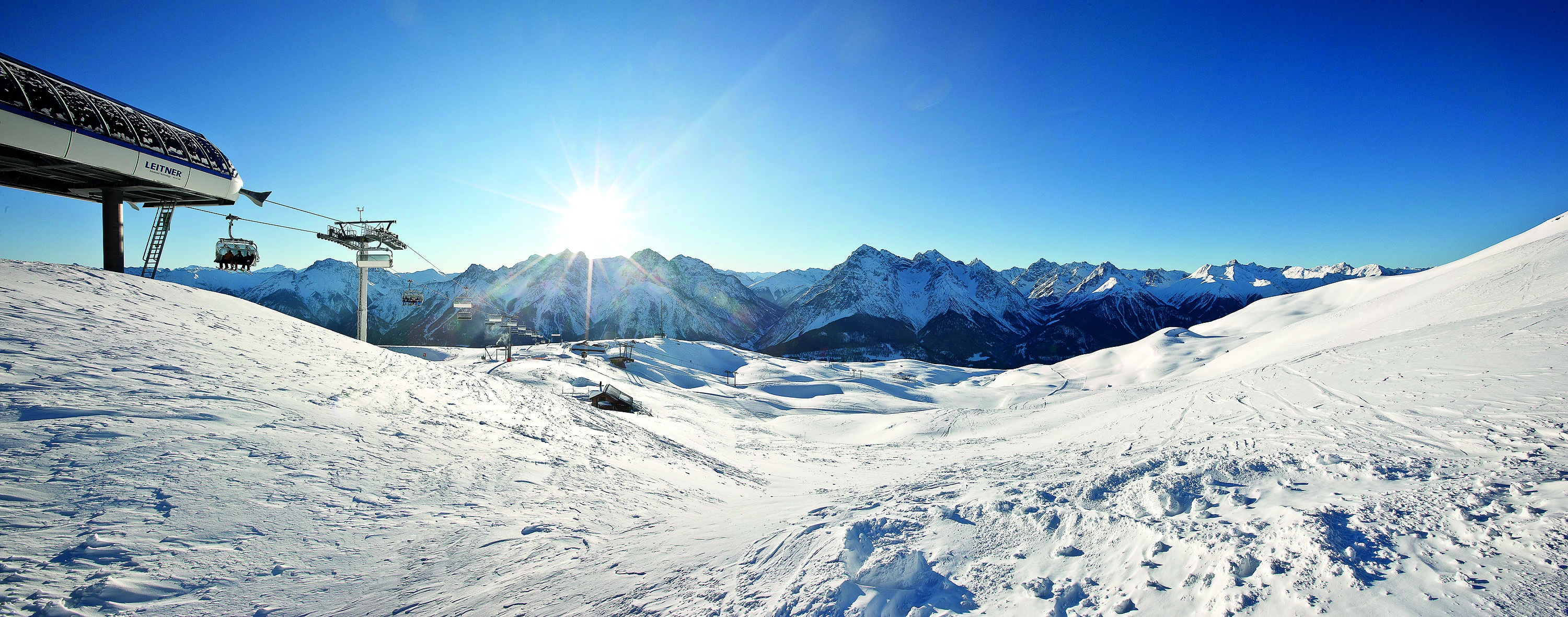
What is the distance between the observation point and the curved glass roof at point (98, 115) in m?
11.6

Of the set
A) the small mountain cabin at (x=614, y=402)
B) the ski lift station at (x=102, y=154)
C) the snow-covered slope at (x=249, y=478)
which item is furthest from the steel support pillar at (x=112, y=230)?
the small mountain cabin at (x=614, y=402)

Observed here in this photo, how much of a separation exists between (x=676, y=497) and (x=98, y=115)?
18449 millimetres

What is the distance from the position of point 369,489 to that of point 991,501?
30.1 ft

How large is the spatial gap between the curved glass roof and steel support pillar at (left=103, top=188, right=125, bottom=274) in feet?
6.18

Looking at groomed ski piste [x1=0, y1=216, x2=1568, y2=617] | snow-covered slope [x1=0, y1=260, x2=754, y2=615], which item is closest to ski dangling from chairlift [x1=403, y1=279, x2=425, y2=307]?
groomed ski piste [x1=0, y1=216, x2=1568, y2=617]

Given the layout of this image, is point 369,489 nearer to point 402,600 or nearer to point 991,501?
point 402,600

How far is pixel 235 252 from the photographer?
1881cm

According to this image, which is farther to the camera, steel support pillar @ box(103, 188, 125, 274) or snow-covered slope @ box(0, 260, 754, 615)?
steel support pillar @ box(103, 188, 125, 274)

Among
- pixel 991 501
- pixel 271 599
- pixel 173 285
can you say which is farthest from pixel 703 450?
pixel 173 285

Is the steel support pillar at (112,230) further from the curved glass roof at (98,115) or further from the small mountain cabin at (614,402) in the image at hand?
the small mountain cabin at (614,402)

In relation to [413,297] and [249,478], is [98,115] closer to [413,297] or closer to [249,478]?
[249,478]

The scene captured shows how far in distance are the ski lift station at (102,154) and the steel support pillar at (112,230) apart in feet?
0.05

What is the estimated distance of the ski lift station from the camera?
11680 millimetres

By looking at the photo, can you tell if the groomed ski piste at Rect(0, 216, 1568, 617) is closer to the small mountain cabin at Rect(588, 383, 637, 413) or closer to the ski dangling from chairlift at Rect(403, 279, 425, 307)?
the small mountain cabin at Rect(588, 383, 637, 413)
